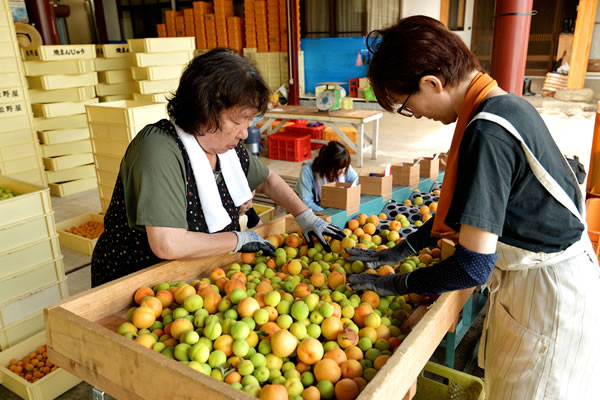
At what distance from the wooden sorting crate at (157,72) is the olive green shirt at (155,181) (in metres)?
4.33

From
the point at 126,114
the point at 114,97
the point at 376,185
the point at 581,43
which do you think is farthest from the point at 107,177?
the point at 581,43

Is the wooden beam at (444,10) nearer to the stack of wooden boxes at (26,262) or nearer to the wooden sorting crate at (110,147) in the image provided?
the wooden sorting crate at (110,147)

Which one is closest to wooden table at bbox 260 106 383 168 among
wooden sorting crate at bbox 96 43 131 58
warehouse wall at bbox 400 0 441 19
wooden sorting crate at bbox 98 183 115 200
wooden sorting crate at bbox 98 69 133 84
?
wooden sorting crate at bbox 98 69 133 84

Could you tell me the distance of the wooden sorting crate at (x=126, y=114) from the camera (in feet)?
12.9

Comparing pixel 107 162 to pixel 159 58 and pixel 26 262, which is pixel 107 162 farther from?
pixel 159 58

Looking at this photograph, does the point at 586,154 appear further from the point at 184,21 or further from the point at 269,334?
the point at 184,21

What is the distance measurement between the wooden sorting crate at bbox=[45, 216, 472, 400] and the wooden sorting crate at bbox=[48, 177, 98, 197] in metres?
5.28

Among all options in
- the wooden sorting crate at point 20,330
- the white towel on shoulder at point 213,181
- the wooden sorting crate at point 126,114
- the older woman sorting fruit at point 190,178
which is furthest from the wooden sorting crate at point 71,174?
the white towel on shoulder at point 213,181

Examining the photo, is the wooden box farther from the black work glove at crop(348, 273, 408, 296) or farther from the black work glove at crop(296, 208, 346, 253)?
the black work glove at crop(348, 273, 408, 296)

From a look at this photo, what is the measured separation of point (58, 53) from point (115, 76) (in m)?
0.91

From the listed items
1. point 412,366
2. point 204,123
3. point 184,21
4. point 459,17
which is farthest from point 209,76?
point 184,21

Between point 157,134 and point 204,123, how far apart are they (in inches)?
6.7

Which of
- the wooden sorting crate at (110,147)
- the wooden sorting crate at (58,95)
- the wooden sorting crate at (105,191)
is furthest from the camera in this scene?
the wooden sorting crate at (58,95)

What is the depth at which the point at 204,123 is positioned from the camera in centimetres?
161
